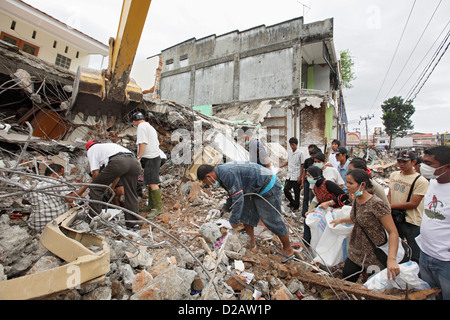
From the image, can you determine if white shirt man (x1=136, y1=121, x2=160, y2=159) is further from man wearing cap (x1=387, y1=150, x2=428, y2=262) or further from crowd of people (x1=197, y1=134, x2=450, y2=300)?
man wearing cap (x1=387, y1=150, x2=428, y2=262)

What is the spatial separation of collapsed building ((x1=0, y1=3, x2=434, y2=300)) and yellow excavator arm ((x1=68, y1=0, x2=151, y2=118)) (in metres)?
0.29

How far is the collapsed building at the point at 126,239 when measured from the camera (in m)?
1.52

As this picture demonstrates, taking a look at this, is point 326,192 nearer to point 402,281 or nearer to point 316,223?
point 316,223

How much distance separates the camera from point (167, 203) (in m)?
4.30

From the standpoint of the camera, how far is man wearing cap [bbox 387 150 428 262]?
2.29 m

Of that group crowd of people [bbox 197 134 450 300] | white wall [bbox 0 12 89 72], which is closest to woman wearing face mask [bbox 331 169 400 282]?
crowd of people [bbox 197 134 450 300]

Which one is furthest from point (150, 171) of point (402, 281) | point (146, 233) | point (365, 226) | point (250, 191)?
point (402, 281)

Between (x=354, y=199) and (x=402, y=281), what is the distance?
2.43 feet

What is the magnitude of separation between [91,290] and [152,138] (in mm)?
2390

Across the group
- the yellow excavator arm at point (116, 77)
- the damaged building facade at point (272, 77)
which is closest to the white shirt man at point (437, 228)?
the yellow excavator arm at point (116, 77)
